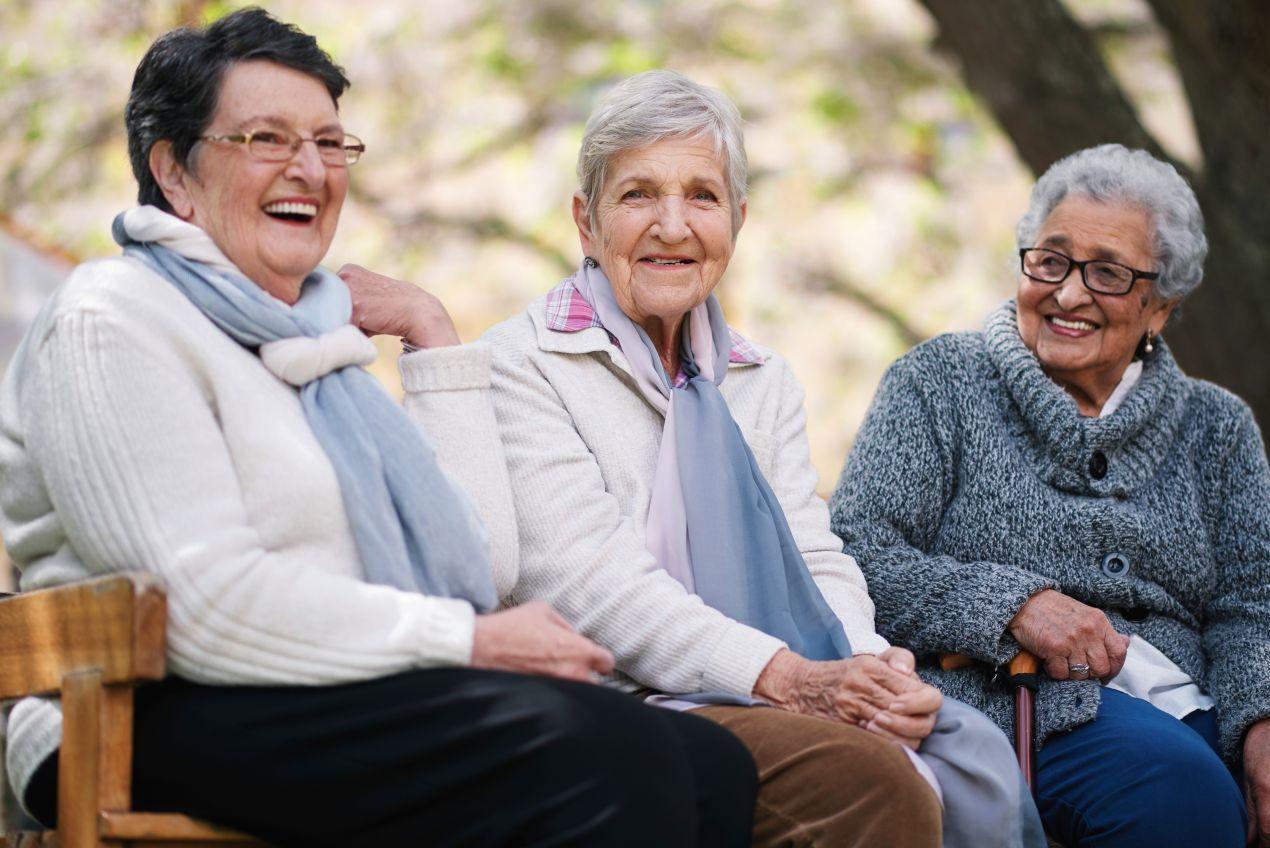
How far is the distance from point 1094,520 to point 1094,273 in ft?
1.85

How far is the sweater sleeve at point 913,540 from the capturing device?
10.3 feet

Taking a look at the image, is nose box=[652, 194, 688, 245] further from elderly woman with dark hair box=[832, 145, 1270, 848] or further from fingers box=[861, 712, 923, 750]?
fingers box=[861, 712, 923, 750]

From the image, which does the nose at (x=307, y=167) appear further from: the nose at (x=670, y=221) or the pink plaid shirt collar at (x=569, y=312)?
the nose at (x=670, y=221)

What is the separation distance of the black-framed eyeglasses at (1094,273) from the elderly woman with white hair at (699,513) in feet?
2.14

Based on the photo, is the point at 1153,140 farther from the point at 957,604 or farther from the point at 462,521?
the point at 462,521

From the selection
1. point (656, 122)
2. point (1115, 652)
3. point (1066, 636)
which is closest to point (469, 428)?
point (656, 122)

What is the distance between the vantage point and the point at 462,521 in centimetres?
251

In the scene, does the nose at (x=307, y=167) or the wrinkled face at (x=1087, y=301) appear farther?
the wrinkled face at (x=1087, y=301)

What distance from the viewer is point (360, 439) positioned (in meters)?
2.45

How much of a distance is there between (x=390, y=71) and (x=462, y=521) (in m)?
9.10

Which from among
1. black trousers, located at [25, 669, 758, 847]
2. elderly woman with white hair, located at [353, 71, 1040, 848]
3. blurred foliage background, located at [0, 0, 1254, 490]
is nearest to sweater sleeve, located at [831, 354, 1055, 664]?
elderly woman with white hair, located at [353, 71, 1040, 848]

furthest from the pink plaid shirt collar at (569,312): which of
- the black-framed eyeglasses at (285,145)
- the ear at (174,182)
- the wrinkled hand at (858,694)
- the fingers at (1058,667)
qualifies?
the fingers at (1058,667)

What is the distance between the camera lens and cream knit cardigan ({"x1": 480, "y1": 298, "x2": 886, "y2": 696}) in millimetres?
2771

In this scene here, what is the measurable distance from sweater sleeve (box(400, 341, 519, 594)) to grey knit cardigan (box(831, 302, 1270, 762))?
2.88 feet
